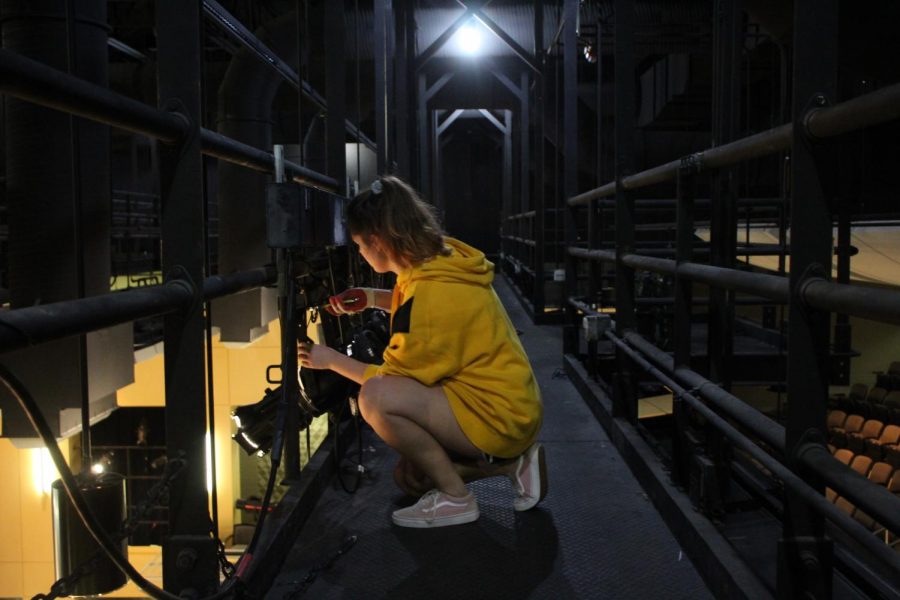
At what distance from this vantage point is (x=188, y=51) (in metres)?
1.54

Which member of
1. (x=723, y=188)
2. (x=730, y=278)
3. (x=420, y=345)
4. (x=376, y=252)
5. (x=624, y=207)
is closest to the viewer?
(x=730, y=278)

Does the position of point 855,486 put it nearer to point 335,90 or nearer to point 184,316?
point 184,316

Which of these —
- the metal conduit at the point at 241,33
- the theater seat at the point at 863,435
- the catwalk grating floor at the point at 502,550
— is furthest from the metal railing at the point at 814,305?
the theater seat at the point at 863,435

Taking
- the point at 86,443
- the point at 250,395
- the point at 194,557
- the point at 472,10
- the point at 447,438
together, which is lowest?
the point at 250,395

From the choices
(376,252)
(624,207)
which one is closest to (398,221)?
(376,252)

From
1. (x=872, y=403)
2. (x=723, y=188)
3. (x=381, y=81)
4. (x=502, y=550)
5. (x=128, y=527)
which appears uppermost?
(x=381, y=81)

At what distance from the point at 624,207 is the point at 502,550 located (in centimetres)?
163

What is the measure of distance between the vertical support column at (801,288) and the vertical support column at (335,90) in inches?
86.7

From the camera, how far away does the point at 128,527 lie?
53.1 inches

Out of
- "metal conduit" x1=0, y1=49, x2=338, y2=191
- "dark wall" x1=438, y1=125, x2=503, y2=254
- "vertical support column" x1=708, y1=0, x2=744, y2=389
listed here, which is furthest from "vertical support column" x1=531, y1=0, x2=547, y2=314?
"dark wall" x1=438, y1=125, x2=503, y2=254

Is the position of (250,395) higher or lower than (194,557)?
lower

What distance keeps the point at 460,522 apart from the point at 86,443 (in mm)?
1032

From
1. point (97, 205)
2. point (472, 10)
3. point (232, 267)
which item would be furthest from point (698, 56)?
point (97, 205)

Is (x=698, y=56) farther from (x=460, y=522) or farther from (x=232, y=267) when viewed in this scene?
(x=460, y=522)
